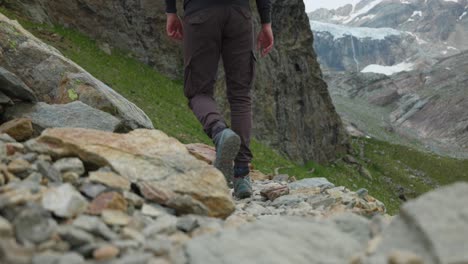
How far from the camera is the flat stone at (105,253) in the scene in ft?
9.73

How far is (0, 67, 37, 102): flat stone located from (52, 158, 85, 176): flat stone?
2.96 meters

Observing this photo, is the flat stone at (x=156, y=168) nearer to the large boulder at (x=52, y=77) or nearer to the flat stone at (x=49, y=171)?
the flat stone at (x=49, y=171)

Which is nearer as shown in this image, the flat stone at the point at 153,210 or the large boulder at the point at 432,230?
the large boulder at the point at 432,230

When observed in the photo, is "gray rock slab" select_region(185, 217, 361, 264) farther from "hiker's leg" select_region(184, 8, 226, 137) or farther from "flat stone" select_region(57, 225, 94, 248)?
"hiker's leg" select_region(184, 8, 226, 137)

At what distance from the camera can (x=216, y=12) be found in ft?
21.4

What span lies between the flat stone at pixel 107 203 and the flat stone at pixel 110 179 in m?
0.32

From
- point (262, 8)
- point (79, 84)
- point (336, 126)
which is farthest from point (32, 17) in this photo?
point (336, 126)

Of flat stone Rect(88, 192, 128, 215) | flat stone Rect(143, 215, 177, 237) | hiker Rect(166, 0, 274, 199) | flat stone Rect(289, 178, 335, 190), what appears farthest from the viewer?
flat stone Rect(289, 178, 335, 190)

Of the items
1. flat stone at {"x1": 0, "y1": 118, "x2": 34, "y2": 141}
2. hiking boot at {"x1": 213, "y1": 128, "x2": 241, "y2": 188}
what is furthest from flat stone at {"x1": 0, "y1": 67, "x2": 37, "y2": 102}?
hiking boot at {"x1": 213, "y1": 128, "x2": 241, "y2": 188}

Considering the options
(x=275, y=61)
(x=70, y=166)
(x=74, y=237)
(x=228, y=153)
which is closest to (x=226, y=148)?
(x=228, y=153)

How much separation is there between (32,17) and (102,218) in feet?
78.6

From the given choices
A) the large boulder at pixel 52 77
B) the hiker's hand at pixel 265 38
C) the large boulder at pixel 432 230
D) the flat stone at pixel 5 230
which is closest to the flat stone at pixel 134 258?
the flat stone at pixel 5 230

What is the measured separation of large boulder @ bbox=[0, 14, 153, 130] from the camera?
8727mm

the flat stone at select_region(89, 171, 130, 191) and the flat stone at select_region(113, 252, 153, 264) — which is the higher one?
the flat stone at select_region(113, 252, 153, 264)
